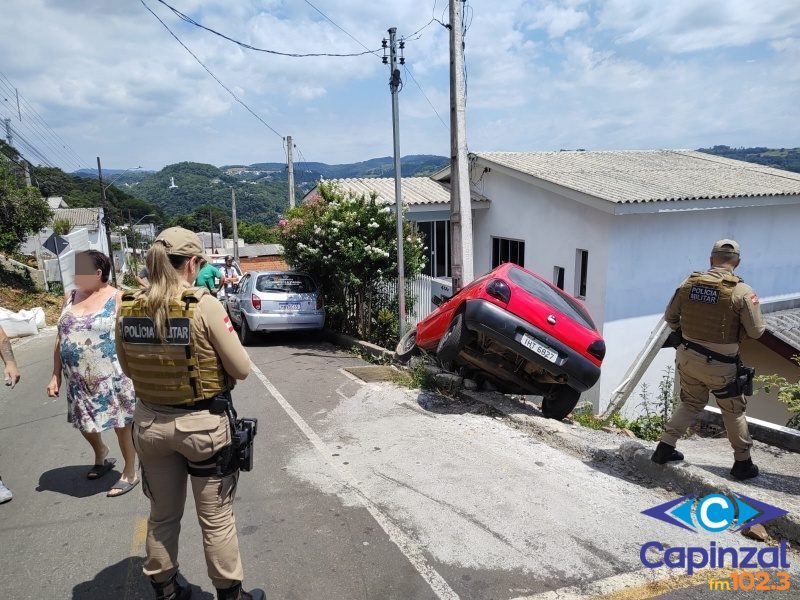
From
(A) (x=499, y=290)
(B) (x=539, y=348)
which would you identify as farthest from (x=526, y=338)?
(A) (x=499, y=290)

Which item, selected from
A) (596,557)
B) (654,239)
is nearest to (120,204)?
(654,239)

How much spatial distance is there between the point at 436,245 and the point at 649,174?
557 centimetres

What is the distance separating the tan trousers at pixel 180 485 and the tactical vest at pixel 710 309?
333cm

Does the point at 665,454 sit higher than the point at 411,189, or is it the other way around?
the point at 411,189

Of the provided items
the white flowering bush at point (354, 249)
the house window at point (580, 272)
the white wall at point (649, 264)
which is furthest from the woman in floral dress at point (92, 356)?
the house window at point (580, 272)

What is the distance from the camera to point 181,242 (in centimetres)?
244

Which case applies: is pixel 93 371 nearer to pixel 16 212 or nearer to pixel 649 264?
pixel 649 264

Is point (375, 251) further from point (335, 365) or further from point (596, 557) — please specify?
point (596, 557)

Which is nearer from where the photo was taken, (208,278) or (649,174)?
(208,278)

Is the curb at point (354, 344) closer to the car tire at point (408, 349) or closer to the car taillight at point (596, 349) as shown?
the car tire at point (408, 349)

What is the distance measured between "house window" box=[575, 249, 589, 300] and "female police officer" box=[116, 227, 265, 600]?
30.6ft

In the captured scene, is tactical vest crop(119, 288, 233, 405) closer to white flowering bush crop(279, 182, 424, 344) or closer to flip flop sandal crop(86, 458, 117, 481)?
flip flop sandal crop(86, 458, 117, 481)

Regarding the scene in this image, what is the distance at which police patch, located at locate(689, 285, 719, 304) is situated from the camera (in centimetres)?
379

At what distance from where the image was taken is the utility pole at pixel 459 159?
8.40 meters
